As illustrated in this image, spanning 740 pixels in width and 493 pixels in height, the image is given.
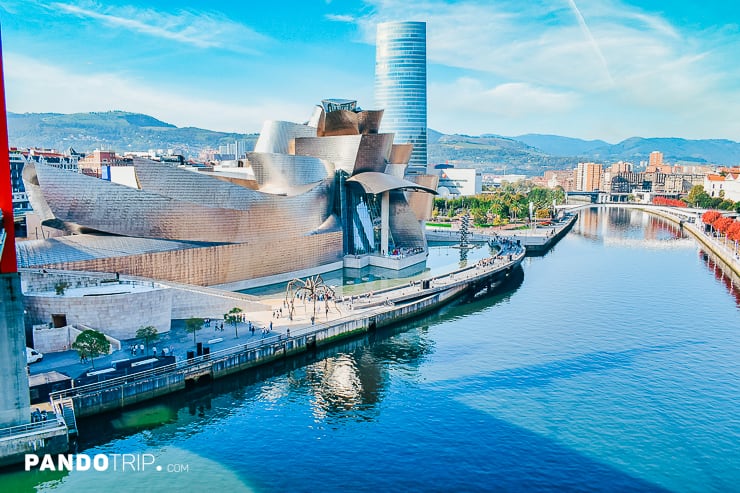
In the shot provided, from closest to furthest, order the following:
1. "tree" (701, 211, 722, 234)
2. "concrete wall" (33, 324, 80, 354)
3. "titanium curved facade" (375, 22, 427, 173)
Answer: "concrete wall" (33, 324, 80, 354)
"tree" (701, 211, 722, 234)
"titanium curved facade" (375, 22, 427, 173)

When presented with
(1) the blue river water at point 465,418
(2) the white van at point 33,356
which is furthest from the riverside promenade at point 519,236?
(2) the white van at point 33,356

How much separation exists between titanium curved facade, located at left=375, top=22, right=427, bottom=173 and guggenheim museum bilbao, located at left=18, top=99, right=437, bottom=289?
63410mm

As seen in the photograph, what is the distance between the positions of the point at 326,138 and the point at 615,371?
30238mm

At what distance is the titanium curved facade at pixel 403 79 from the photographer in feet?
385

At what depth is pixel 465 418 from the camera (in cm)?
1986

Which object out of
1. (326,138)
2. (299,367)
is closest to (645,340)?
(299,367)

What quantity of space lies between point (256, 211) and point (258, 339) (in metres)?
13.6

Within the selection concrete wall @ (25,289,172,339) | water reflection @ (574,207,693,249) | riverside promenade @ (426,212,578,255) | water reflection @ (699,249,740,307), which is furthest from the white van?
water reflection @ (574,207,693,249)

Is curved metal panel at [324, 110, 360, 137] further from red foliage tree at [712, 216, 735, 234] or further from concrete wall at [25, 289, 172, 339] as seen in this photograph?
red foliage tree at [712, 216, 735, 234]

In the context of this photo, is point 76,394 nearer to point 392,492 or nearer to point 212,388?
point 212,388

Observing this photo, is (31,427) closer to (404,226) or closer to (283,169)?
(283,169)

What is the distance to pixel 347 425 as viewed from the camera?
1950cm

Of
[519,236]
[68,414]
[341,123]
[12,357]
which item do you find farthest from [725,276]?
[12,357]

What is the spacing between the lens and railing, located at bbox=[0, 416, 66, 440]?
1647 cm
